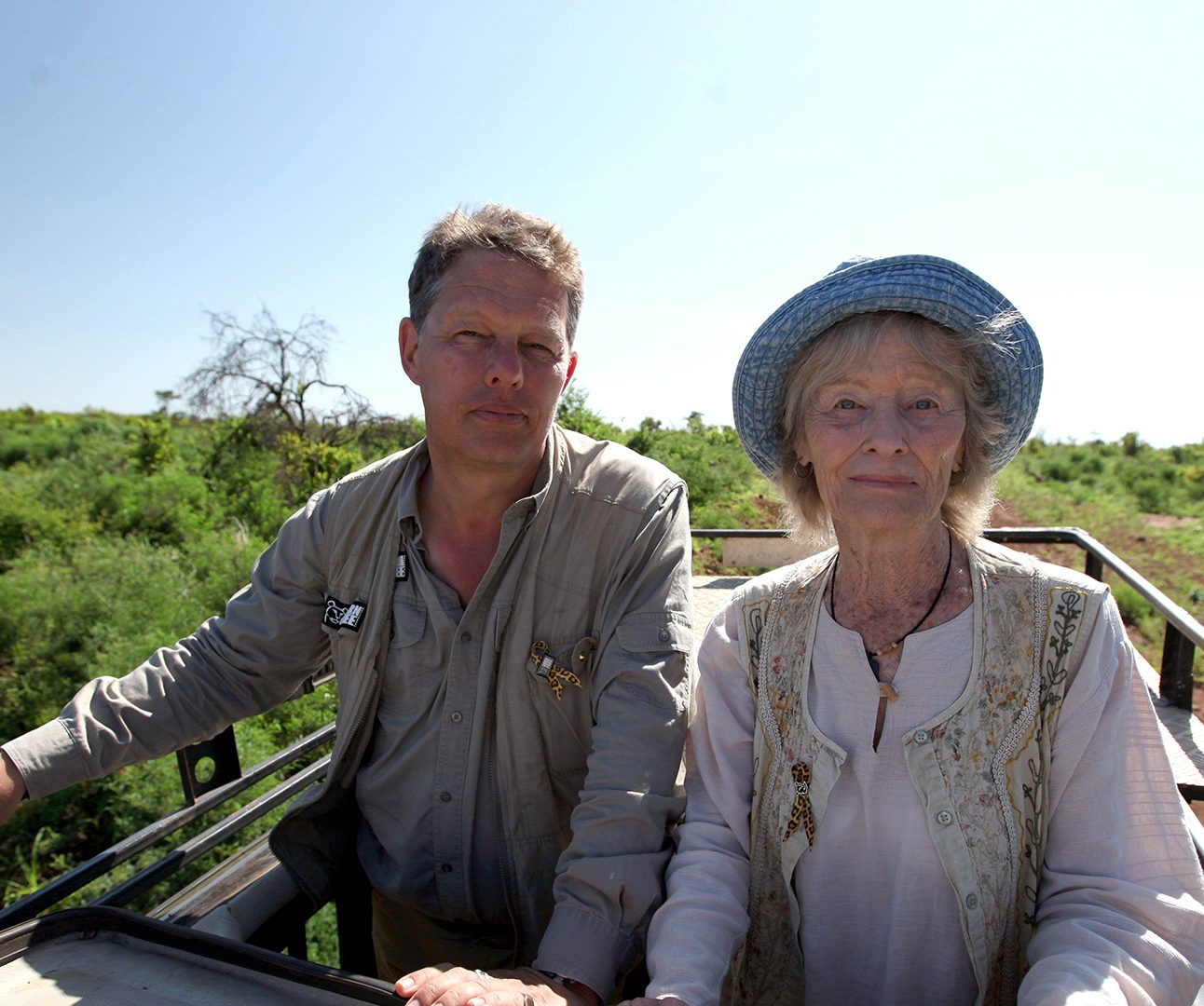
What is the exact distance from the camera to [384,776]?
2.14 metres

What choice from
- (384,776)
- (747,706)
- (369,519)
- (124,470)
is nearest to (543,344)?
(369,519)

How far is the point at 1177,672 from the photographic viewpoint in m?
3.55

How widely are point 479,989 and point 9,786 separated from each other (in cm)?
128

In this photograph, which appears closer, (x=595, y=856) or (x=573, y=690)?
(x=595, y=856)

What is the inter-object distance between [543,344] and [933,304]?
98 centimetres

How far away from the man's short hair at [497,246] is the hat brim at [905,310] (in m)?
0.62

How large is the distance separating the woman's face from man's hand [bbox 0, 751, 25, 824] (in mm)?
1971

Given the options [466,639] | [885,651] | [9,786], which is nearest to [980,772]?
[885,651]

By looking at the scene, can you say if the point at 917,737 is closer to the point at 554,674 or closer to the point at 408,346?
the point at 554,674

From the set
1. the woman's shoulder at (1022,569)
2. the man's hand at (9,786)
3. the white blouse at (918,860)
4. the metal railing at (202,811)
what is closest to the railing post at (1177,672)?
the metal railing at (202,811)

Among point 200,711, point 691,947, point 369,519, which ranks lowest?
point 691,947

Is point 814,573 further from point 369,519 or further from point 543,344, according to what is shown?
point 369,519

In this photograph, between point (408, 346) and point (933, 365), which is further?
point (408, 346)

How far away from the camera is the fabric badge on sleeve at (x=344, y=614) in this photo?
2.19 meters
